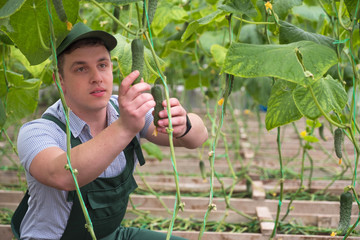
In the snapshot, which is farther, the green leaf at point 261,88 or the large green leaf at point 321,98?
the green leaf at point 261,88

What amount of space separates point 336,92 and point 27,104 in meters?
0.90

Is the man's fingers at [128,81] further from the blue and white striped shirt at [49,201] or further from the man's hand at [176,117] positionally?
the blue and white striped shirt at [49,201]

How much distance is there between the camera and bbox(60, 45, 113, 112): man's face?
1.00 m

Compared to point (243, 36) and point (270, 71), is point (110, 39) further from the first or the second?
point (243, 36)

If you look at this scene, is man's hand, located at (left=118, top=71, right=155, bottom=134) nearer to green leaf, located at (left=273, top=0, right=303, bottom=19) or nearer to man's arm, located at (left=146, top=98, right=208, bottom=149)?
man's arm, located at (left=146, top=98, right=208, bottom=149)

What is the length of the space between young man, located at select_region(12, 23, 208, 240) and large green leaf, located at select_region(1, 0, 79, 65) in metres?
0.09

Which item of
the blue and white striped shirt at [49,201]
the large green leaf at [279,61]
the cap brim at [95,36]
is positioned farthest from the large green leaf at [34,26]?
the large green leaf at [279,61]

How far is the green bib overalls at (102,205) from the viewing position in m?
1.07

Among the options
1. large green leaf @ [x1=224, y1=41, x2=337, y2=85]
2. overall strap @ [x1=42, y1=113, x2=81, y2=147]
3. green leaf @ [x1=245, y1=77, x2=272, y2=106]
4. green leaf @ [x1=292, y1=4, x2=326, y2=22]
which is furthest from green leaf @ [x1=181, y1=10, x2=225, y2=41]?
green leaf @ [x1=292, y1=4, x2=326, y2=22]

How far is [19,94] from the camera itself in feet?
4.62

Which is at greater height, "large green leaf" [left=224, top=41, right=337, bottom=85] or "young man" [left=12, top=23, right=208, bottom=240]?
"large green leaf" [left=224, top=41, right=337, bottom=85]

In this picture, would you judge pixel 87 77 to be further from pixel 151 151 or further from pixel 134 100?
pixel 151 151

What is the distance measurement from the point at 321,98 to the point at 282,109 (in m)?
0.10

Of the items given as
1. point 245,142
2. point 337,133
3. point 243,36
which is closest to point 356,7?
point 337,133
